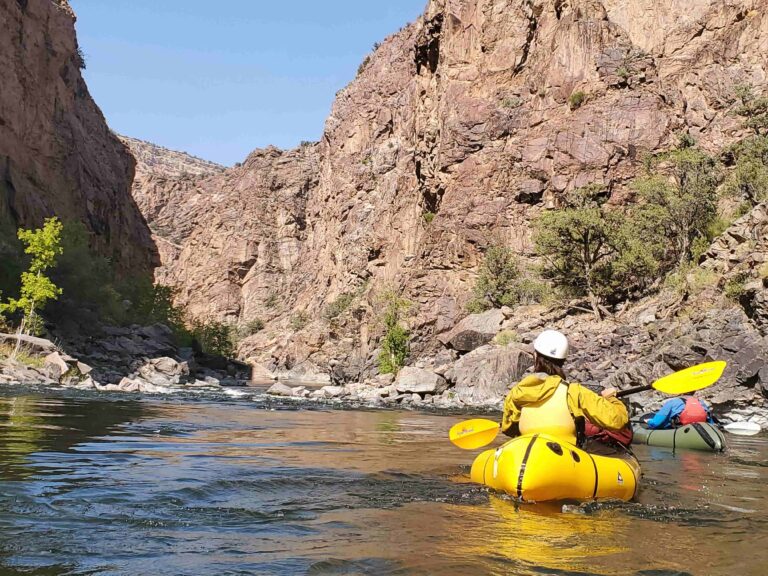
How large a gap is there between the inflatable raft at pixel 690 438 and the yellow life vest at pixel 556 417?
5374mm

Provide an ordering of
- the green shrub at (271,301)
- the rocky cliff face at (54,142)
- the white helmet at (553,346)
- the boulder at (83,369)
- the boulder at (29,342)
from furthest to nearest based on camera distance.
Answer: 1. the green shrub at (271,301)
2. the rocky cliff face at (54,142)
3. the boulder at (29,342)
4. the boulder at (83,369)
5. the white helmet at (553,346)

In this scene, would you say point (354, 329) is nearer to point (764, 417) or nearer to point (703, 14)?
point (703, 14)

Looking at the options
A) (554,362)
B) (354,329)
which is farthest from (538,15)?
(554,362)

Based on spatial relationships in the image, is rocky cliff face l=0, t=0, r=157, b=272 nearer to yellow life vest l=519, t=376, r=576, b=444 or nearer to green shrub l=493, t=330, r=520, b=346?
green shrub l=493, t=330, r=520, b=346

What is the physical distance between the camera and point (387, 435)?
11977 millimetres

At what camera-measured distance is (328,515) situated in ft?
16.2

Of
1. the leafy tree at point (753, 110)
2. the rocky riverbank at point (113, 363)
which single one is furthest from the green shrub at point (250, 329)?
the leafy tree at point (753, 110)

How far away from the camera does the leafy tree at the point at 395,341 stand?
133ft

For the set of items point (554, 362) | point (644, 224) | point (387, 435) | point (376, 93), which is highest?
point (376, 93)

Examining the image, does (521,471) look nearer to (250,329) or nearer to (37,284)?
(37,284)

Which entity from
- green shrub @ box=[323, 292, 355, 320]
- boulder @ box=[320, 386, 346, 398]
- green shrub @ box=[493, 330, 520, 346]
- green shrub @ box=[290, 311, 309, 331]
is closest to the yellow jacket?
boulder @ box=[320, 386, 346, 398]

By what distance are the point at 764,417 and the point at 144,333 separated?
1444 inches

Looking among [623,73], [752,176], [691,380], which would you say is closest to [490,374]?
[752,176]

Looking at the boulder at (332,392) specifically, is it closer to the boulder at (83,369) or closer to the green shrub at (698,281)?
the boulder at (83,369)
